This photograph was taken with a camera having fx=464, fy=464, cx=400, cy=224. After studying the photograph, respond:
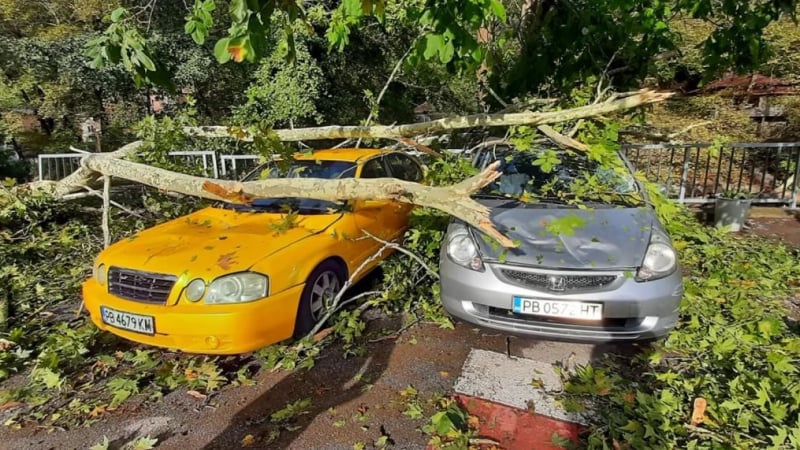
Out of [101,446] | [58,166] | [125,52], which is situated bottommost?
[101,446]

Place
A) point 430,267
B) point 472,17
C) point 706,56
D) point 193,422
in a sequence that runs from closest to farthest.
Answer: point 193,422
point 472,17
point 430,267
point 706,56

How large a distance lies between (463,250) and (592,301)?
0.92 meters

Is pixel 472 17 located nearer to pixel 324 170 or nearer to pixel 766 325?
pixel 324 170

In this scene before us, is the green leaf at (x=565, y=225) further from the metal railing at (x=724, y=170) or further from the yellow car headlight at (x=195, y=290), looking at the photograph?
the metal railing at (x=724, y=170)

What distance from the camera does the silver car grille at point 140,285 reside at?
301 centimetres

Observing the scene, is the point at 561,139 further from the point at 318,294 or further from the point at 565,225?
→ the point at 318,294

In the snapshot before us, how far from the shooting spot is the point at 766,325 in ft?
10.8

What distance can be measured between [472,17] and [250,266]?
2.27 m

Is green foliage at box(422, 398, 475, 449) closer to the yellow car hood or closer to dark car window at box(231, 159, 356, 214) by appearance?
the yellow car hood

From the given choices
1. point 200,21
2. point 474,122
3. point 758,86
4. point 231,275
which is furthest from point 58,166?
point 758,86

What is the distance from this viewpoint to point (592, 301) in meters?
2.88

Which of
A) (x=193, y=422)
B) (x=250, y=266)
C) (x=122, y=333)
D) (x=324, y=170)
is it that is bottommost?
(x=193, y=422)

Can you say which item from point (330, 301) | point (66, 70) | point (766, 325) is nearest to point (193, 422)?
point (330, 301)

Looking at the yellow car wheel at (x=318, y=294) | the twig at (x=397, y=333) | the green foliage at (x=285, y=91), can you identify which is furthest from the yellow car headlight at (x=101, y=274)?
the green foliage at (x=285, y=91)
